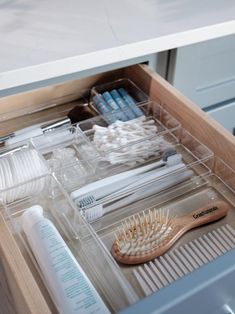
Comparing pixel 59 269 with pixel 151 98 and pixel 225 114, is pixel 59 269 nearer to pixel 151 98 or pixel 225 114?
pixel 151 98

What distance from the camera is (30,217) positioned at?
0.54 meters

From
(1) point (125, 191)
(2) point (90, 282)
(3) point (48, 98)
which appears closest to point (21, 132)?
(3) point (48, 98)

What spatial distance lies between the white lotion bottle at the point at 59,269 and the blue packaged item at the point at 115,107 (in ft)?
0.85

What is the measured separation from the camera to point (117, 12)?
710mm

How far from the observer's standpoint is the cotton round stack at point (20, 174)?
57 cm

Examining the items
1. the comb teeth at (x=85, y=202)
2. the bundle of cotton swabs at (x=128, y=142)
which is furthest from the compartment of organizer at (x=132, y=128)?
the comb teeth at (x=85, y=202)

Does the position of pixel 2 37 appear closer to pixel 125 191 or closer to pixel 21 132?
pixel 21 132

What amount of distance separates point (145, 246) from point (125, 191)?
0.33ft

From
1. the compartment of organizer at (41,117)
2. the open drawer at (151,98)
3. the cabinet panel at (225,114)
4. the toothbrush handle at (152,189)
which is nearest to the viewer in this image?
the open drawer at (151,98)

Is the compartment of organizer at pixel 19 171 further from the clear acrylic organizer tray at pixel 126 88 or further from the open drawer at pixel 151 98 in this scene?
the clear acrylic organizer tray at pixel 126 88

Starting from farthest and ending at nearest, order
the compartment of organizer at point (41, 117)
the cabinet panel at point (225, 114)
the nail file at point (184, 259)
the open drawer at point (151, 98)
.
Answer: the cabinet panel at point (225, 114) < the compartment of organizer at point (41, 117) < the nail file at point (184, 259) < the open drawer at point (151, 98)

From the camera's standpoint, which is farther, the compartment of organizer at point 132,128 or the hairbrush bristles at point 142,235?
the compartment of organizer at point 132,128

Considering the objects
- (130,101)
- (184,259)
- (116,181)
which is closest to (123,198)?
(116,181)

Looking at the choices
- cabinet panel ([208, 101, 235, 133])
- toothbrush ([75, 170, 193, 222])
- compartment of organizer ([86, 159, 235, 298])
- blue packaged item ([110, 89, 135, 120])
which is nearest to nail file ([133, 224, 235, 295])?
compartment of organizer ([86, 159, 235, 298])
